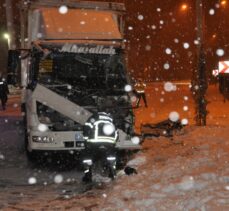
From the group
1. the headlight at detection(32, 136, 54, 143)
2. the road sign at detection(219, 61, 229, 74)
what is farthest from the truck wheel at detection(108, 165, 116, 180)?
the road sign at detection(219, 61, 229, 74)

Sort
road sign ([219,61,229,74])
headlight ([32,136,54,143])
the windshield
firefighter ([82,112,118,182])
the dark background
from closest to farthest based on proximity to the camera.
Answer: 1. firefighter ([82,112,118,182])
2. headlight ([32,136,54,143])
3. the windshield
4. road sign ([219,61,229,74])
5. the dark background

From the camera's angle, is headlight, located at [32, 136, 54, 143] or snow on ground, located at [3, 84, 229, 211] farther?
headlight, located at [32, 136, 54, 143]

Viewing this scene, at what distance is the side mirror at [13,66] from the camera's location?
10727 mm

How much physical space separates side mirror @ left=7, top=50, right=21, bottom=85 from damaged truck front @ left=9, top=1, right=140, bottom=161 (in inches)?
5.0

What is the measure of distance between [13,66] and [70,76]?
126cm

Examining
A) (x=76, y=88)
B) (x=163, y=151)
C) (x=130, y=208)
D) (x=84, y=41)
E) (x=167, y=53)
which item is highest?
(x=84, y=41)

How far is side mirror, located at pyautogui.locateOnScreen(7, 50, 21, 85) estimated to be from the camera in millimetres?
10727

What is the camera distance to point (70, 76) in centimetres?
1047

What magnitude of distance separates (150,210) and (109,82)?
4633mm

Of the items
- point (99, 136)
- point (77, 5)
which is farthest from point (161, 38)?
point (99, 136)

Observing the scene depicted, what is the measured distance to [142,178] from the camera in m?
8.24

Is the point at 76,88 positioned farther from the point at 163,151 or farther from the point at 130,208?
the point at 130,208

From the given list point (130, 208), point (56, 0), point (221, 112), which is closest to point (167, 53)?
point (221, 112)

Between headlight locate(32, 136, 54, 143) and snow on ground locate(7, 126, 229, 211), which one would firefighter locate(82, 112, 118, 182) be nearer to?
snow on ground locate(7, 126, 229, 211)
